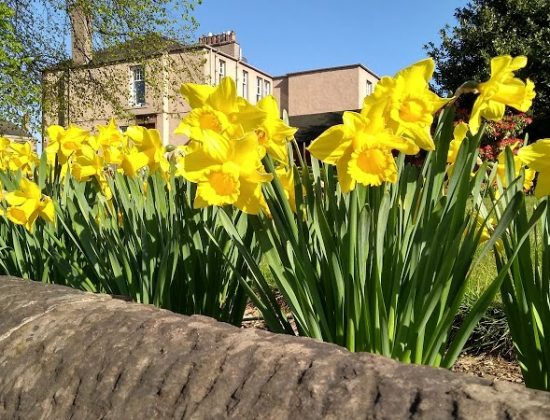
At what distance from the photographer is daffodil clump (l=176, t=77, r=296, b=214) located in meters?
1.09

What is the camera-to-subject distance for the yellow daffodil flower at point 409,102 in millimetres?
1006

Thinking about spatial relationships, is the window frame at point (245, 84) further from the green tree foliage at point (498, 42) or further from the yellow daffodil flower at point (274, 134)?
the yellow daffodil flower at point (274, 134)

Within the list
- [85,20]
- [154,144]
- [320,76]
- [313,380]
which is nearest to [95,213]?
[154,144]

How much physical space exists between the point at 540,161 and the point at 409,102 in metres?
0.26

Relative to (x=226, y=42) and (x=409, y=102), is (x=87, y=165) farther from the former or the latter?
(x=226, y=42)

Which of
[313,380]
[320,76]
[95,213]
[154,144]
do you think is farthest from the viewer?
[320,76]

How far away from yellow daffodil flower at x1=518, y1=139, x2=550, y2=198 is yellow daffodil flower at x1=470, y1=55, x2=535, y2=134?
3.8 inches

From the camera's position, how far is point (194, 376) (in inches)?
33.9

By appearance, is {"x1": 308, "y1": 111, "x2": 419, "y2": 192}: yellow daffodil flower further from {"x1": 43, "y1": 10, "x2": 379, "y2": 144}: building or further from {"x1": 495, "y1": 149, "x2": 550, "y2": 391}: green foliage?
{"x1": 43, "y1": 10, "x2": 379, "y2": 144}: building

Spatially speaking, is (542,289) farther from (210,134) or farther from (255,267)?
(210,134)

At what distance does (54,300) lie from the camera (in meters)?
1.27

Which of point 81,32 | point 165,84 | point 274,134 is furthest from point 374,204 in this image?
point 81,32

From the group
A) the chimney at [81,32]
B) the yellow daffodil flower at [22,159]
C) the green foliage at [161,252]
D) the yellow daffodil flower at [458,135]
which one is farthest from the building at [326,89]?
the yellow daffodil flower at [458,135]

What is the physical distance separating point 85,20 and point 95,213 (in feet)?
49.4
